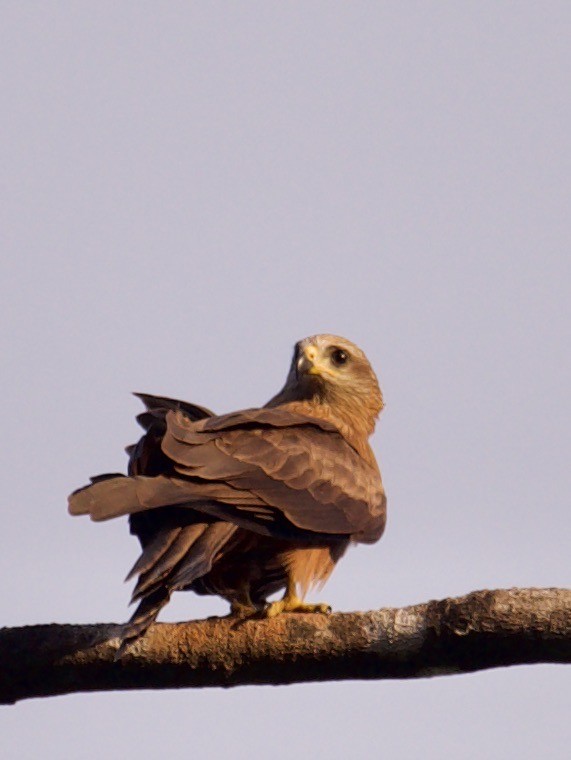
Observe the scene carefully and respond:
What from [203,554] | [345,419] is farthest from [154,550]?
[345,419]

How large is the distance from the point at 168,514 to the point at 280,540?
2.31ft

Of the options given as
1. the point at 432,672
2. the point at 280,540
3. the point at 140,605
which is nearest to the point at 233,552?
the point at 280,540

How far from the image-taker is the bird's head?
7.23 m

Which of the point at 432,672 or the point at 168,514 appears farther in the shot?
the point at 168,514

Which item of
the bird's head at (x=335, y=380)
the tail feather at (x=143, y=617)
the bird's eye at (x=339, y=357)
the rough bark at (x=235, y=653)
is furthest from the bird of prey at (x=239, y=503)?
the bird's eye at (x=339, y=357)

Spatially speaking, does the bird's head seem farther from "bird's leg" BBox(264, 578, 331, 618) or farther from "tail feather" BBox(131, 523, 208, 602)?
"tail feather" BBox(131, 523, 208, 602)

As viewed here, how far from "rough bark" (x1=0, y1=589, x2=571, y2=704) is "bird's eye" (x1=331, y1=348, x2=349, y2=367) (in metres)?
2.92

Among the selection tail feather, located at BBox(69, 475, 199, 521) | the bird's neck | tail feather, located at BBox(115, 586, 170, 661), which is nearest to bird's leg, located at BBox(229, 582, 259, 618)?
tail feather, located at BBox(115, 586, 170, 661)

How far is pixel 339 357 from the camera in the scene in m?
7.45

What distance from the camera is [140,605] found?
4.82m

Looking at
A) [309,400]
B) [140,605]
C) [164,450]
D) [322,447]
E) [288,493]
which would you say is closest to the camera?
[140,605]

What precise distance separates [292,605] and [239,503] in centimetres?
70

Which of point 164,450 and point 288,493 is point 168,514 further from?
point 288,493

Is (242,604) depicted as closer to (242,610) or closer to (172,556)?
(242,610)
